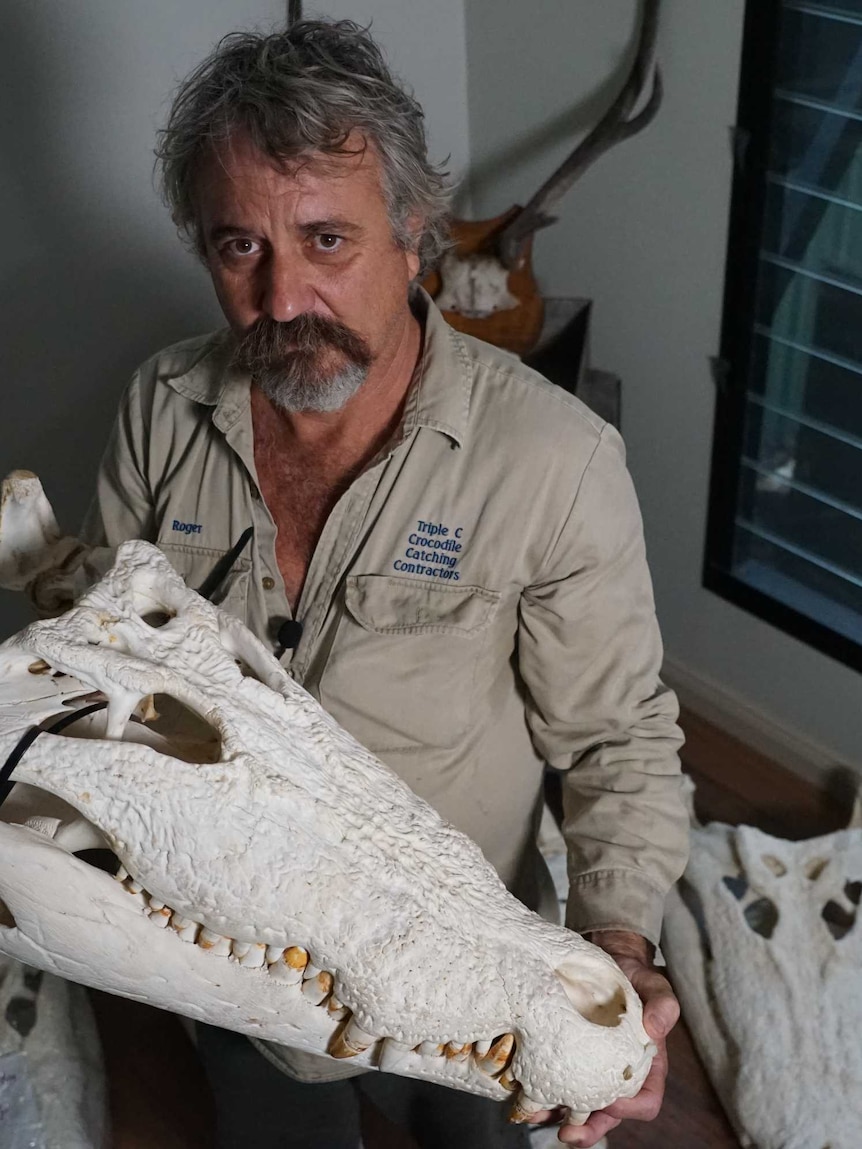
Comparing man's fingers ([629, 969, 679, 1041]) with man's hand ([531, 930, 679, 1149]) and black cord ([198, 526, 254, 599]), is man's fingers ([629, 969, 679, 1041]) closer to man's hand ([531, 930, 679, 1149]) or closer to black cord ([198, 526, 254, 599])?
man's hand ([531, 930, 679, 1149])

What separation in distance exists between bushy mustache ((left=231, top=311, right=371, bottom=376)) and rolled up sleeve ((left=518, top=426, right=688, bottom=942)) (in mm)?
270

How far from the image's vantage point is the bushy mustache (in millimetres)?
1060

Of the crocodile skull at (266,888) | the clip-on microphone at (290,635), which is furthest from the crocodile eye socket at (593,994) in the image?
the clip-on microphone at (290,635)

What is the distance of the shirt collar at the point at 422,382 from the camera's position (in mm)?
1133

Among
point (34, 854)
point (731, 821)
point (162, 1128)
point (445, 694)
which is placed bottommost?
point (162, 1128)

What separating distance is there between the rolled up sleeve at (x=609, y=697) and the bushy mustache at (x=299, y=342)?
0.27 metres

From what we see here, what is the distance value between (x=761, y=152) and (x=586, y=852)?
1298mm

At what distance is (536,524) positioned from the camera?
110cm

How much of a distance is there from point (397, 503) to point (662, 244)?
119 centimetres

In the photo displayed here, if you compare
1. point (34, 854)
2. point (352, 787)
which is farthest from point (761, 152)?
point (34, 854)

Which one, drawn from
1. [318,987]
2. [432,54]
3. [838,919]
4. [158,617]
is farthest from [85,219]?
[838,919]

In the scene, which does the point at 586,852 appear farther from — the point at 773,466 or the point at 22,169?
the point at 22,169

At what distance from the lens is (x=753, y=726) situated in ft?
7.54

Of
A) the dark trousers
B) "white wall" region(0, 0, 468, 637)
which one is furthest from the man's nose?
"white wall" region(0, 0, 468, 637)
